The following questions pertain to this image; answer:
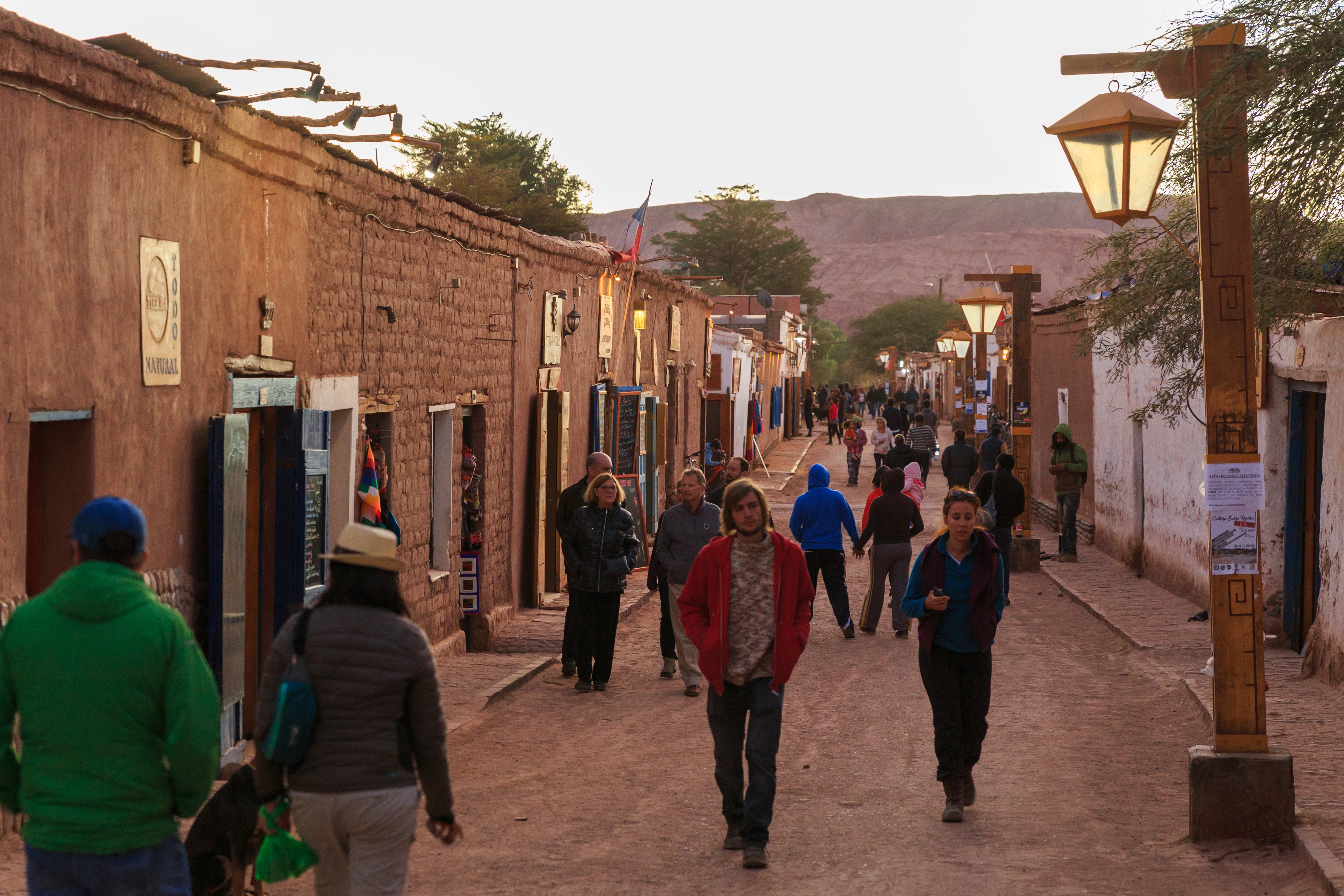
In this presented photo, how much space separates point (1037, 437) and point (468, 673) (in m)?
17.8

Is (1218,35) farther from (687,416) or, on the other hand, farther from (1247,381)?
(687,416)

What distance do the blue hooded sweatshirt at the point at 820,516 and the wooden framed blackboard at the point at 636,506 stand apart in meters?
3.23

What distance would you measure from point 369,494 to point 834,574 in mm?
4542

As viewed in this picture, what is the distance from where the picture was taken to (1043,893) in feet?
18.9

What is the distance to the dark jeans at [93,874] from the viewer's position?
3.47m

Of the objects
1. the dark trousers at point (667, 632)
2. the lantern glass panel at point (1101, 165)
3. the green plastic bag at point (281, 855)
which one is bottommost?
the dark trousers at point (667, 632)

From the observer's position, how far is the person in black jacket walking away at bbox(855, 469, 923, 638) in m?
12.5

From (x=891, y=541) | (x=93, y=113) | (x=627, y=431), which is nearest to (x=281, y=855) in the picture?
(x=93, y=113)

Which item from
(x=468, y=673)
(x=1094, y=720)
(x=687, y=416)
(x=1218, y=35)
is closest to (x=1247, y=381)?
(x=1218, y=35)

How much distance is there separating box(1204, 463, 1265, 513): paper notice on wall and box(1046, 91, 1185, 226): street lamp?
1237mm

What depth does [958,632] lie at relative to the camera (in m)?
6.84

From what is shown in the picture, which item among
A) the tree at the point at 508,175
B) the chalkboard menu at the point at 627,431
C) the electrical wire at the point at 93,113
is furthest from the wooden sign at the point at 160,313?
the tree at the point at 508,175

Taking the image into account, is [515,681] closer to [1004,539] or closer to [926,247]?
[1004,539]

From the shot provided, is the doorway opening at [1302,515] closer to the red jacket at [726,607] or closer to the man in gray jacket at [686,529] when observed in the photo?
the man in gray jacket at [686,529]
